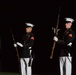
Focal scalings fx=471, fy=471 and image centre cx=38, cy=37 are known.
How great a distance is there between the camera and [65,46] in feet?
30.1

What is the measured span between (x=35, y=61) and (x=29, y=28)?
402cm

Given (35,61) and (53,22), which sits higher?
(53,22)

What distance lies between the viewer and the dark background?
12608 millimetres

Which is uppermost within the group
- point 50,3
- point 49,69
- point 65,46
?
point 50,3

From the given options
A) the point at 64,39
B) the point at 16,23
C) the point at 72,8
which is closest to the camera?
the point at 64,39

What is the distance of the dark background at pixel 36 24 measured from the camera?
12608 millimetres

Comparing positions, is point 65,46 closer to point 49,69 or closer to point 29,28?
point 29,28

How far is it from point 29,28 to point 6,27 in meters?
3.89

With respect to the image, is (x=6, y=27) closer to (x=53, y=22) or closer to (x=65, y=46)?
(x=53, y=22)

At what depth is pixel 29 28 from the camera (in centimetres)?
945

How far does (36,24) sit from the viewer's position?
12883mm

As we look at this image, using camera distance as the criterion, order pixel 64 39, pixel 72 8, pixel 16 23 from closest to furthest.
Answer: pixel 64 39 < pixel 72 8 < pixel 16 23

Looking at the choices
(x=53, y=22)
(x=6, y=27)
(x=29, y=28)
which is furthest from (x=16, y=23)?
(x=29, y=28)

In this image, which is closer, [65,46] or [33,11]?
[65,46]
